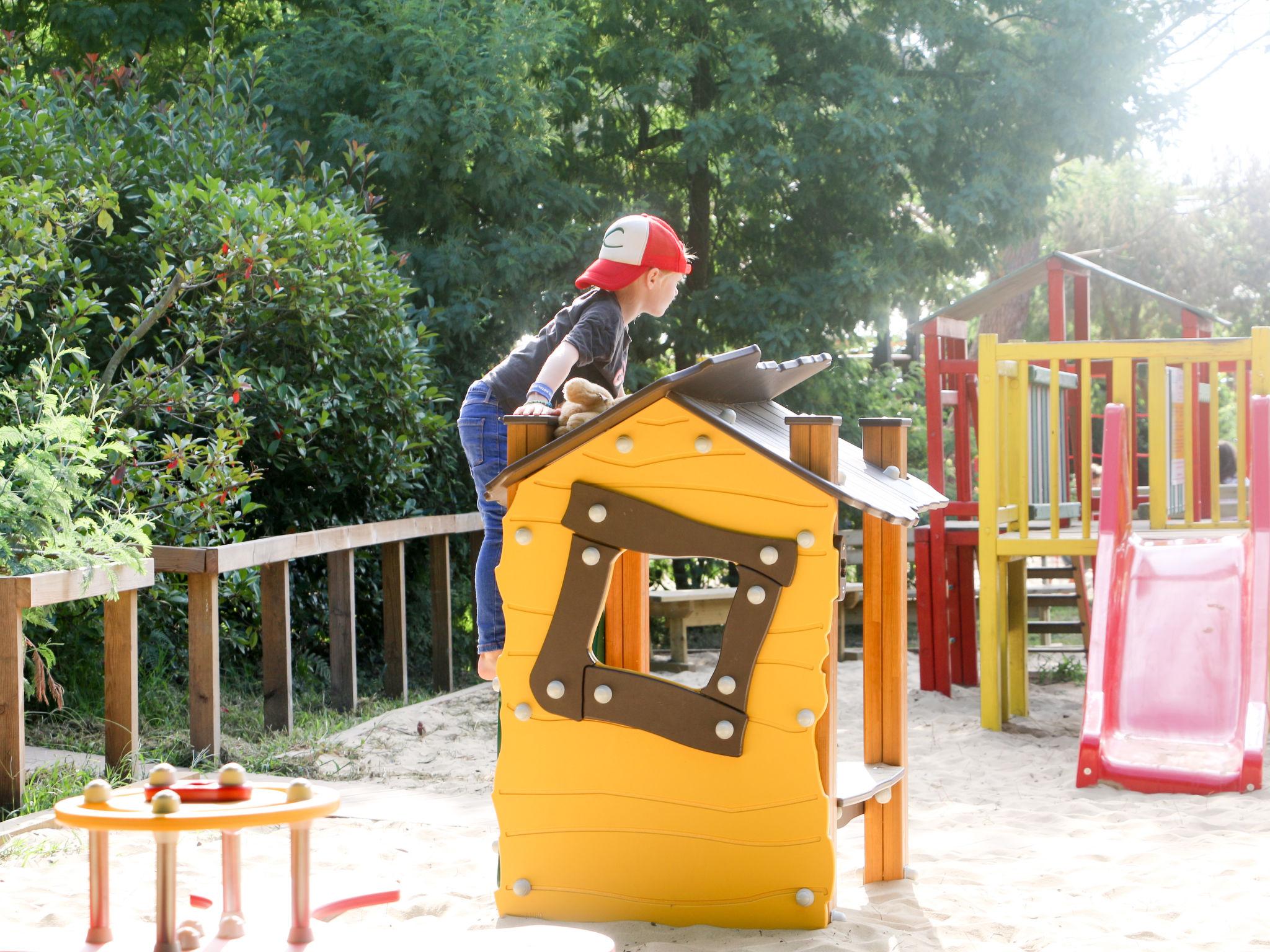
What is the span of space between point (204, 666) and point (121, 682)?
1.81 ft

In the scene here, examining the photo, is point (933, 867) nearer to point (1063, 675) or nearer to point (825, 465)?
point (825, 465)

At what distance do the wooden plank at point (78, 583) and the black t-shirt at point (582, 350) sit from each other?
1723mm

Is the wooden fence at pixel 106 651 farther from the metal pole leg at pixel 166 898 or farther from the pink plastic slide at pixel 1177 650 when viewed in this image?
the pink plastic slide at pixel 1177 650

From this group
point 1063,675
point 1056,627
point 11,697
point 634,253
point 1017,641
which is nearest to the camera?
point 634,253

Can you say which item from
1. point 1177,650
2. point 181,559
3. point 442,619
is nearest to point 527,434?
point 181,559

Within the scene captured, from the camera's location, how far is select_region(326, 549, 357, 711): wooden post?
6414 mm

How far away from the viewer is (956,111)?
9.50 m

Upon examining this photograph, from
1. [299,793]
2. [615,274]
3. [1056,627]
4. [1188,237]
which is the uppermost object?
[1188,237]

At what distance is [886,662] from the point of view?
3.42 m

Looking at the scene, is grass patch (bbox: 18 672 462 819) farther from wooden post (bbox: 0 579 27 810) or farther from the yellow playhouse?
the yellow playhouse

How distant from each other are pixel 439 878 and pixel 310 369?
420 cm

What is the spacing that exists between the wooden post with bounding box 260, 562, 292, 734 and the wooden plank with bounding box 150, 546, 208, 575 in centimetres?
73

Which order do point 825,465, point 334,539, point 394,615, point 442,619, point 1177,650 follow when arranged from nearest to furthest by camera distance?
1. point 825,465
2. point 1177,650
3. point 334,539
4. point 394,615
5. point 442,619

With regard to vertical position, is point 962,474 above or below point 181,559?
above
